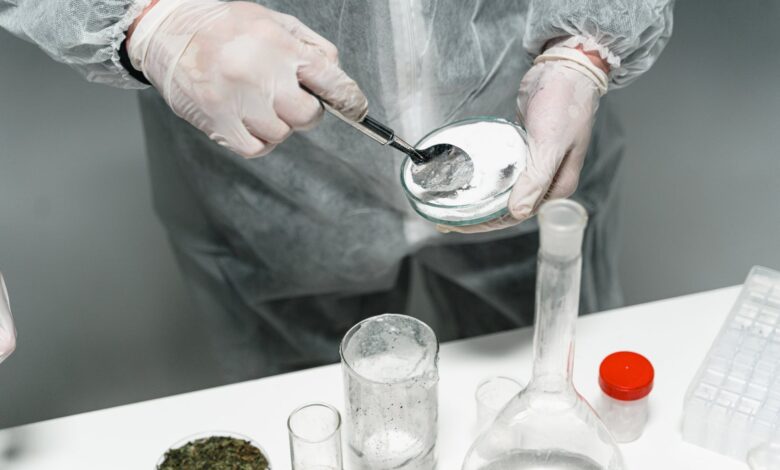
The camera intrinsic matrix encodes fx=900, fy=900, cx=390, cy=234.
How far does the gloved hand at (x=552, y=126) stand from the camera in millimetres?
1007

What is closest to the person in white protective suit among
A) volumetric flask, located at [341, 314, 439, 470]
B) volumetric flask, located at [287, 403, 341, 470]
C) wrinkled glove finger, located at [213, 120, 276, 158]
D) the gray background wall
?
wrinkled glove finger, located at [213, 120, 276, 158]

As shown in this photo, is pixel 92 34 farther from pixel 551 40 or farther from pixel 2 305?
pixel 551 40

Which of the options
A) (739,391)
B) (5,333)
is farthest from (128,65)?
(739,391)

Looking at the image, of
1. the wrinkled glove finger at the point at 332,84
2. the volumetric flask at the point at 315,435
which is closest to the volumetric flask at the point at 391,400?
the volumetric flask at the point at 315,435

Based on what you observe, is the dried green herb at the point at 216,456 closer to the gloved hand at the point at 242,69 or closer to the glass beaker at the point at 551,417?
the glass beaker at the point at 551,417

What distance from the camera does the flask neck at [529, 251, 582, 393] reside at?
687 millimetres

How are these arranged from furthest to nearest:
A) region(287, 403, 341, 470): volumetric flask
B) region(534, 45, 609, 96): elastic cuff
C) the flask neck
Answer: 1. region(534, 45, 609, 96): elastic cuff
2. region(287, 403, 341, 470): volumetric flask
3. the flask neck

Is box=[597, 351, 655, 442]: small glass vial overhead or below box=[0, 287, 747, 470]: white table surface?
overhead

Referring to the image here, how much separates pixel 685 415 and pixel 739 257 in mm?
1247

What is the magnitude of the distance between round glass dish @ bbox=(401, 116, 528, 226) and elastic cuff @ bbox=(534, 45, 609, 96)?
0.10 metres

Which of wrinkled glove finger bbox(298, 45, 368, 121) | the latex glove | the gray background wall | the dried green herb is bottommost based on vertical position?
the gray background wall

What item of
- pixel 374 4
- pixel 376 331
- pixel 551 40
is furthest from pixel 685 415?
pixel 374 4

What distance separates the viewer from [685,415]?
3.17 ft

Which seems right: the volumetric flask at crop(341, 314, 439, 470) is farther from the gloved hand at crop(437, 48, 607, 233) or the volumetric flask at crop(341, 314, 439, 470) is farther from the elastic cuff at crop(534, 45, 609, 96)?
the elastic cuff at crop(534, 45, 609, 96)
